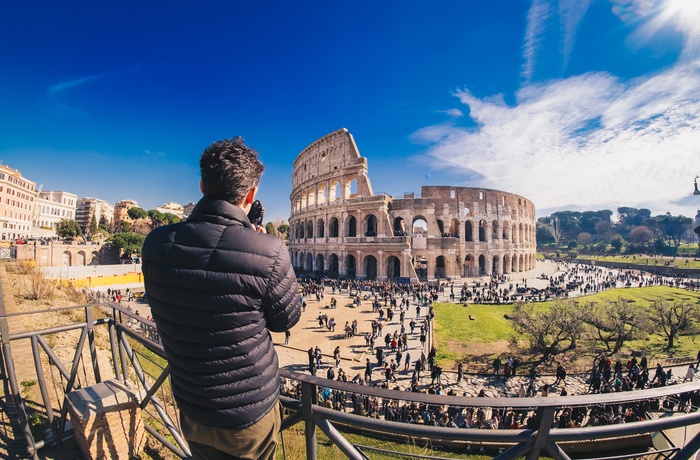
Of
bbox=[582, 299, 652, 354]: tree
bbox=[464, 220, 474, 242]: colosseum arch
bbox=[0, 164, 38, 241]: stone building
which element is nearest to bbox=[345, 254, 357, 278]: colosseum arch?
bbox=[464, 220, 474, 242]: colosseum arch

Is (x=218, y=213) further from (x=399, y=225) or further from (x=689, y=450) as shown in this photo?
(x=399, y=225)

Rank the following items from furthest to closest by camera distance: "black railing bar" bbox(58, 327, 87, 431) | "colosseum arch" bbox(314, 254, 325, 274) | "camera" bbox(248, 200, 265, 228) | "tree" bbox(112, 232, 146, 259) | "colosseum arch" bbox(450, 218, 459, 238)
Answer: "tree" bbox(112, 232, 146, 259) < "colosseum arch" bbox(314, 254, 325, 274) < "colosseum arch" bbox(450, 218, 459, 238) < "black railing bar" bbox(58, 327, 87, 431) < "camera" bbox(248, 200, 265, 228)

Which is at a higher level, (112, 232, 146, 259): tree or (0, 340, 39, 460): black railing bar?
(112, 232, 146, 259): tree

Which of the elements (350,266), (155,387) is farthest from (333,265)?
(155,387)

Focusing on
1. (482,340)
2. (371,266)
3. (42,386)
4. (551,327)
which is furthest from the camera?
(371,266)

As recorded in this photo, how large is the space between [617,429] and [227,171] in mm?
2370

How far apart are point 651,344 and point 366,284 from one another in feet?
63.7

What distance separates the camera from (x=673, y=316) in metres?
16.5

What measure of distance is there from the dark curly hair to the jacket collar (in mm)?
116

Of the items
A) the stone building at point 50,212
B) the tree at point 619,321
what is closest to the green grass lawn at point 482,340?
the tree at point 619,321

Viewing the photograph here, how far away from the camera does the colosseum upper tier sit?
1268 inches

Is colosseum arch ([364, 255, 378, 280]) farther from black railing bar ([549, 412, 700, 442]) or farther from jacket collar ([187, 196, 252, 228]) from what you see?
jacket collar ([187, 196, 252, 228])

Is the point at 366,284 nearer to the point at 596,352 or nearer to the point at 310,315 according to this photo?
the point at 310,315

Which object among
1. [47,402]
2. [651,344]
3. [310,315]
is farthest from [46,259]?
[651,344]
